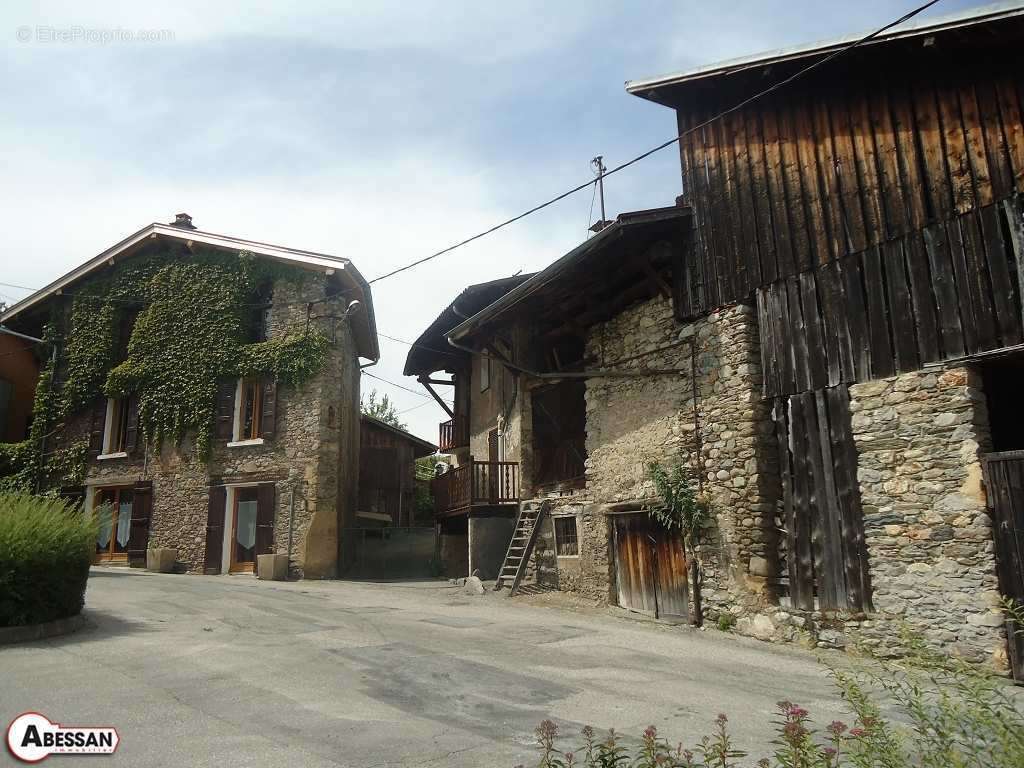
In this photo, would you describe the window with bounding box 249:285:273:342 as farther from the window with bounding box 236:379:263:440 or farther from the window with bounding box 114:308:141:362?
the window with bounding box 114:308:141:362

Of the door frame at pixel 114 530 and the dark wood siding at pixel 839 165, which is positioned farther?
the door frame at pixel 114 530

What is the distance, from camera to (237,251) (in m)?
19.9

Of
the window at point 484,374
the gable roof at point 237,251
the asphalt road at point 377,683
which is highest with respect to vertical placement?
the gable roof at point 237,251

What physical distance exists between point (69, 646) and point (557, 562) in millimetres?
8442

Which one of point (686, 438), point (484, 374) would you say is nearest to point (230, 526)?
point (484, 374)

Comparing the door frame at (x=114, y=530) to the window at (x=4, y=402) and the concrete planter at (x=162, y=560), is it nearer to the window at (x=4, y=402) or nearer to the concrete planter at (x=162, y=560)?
the concrete planter at (x=162, y=560)

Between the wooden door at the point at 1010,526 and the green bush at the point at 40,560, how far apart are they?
34.3 ft

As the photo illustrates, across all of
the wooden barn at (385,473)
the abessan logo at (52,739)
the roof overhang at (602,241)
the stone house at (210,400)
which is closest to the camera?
the abessan logo at (52,739)

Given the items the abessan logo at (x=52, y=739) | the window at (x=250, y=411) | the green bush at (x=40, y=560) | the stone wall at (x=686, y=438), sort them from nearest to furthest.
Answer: the abessan logo at (x=52, y=739)
the green bush at (x=40, y=560)
the stone wall at (x=686, y=438)
the window at (x=250, y=411)

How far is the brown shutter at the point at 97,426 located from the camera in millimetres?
20594

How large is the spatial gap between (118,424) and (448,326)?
10.0 m

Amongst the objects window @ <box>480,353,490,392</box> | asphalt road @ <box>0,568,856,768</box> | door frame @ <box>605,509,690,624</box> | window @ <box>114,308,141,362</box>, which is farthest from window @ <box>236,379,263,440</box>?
door frame @ <box>605,509,690,624</box>

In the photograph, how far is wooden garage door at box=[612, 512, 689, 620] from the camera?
11547 millimetres

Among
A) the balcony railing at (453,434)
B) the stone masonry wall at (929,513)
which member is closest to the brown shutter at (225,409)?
the balcony railing at (453,434)
